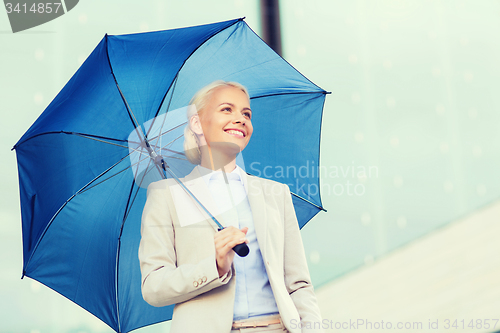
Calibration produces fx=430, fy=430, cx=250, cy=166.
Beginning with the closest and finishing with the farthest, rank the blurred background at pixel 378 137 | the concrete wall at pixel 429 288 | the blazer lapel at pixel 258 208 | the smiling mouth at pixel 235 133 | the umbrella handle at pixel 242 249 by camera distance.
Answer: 1. the umbrella handle at pixel 242 249
2. the blazer lapel at pixel 258 208
3. the smiling mouth at pixel 235 133
4. the blurred background at pixel 378 137
5. the concrete wall at pixel 429 288

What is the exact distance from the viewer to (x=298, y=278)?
114cm

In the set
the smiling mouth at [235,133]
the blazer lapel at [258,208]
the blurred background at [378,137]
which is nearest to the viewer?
the blazer lapel at [258,208]

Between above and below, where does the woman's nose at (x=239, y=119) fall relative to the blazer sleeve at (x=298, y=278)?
above

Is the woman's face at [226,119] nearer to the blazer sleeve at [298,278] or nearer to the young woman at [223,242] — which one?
the young woman at [223,242]

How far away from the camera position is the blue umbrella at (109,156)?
115cm

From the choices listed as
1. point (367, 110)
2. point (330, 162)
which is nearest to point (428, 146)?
point (367, 110)

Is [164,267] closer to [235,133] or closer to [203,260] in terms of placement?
[203,260]

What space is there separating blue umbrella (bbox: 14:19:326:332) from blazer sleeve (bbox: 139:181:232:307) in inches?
5.7

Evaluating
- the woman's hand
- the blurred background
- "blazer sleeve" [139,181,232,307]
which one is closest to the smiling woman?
"blazer sleeve" [139,181,232,307]

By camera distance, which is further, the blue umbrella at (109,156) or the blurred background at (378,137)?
the blurred background at (378,137)

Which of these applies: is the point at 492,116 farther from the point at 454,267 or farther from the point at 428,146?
the point at 454,267

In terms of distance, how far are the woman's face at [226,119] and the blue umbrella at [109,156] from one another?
2.5 inches

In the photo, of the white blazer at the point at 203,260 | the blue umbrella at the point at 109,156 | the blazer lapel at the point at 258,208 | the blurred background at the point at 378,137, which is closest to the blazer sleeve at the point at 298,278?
the white blazer at the point at 203,260

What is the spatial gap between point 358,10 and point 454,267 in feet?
4.76
